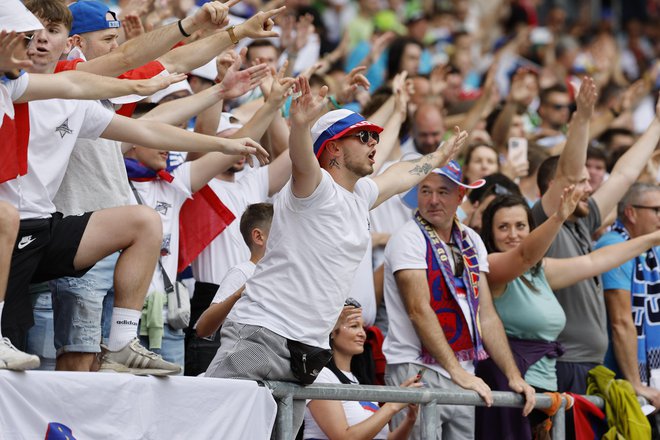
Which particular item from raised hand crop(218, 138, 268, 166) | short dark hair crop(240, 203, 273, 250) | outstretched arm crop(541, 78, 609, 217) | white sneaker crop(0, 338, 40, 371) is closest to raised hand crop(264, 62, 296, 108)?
raised hand crop(218, 138, 268, 166)

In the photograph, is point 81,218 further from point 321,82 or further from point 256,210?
point 321,82

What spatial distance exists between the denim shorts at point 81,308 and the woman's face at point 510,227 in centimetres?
257

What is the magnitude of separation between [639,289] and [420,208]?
1905 millimetres

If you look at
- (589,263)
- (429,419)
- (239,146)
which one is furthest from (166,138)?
(589,263)

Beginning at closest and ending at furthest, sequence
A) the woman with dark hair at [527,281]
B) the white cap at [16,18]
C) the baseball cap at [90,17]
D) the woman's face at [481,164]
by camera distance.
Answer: the white cap at [16,18], the baseball cap at [90,17], the woman with dark hair at [527,281], the woman's face at [481,164]

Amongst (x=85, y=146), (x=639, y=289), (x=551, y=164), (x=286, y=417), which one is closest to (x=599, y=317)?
(x=639, y=289)

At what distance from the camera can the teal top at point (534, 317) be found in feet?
23.3

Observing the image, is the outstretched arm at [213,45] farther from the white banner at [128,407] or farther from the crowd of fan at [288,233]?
the white banner at [128,407]

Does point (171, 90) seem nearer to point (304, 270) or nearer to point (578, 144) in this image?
point (304, 270)

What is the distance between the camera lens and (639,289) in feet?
26.2

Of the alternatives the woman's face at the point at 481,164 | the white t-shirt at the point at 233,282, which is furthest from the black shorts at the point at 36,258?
the woman's face at the point at 481,164

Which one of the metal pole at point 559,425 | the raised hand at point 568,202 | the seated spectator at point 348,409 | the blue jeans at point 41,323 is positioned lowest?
the metal pole at point 559,425

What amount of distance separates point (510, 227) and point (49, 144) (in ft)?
9.99

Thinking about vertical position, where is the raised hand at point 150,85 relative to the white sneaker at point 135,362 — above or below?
above
